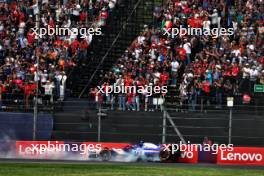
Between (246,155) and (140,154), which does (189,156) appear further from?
(246,155)

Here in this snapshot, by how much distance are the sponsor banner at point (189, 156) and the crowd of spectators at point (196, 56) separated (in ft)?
5.43

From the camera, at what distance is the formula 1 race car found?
2703cm

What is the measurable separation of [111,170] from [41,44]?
43.5 feet

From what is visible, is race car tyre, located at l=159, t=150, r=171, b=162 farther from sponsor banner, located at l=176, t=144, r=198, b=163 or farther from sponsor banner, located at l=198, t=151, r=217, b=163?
sponsor banner, located at l=198, t=151, r=217, b=163

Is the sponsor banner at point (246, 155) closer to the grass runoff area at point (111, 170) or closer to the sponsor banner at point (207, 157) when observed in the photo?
the sponsor banner at point (207, 157)

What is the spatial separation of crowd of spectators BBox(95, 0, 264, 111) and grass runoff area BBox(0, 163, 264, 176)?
11.8ft

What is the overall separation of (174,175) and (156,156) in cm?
609

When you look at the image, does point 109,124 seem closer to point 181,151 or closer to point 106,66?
point 181,151

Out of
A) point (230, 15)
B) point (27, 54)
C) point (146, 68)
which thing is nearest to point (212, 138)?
point (146, 68)

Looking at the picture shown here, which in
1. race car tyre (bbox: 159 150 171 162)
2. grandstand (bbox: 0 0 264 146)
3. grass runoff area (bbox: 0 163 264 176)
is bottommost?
grass runoff area (bbox: 0 163 264 176)

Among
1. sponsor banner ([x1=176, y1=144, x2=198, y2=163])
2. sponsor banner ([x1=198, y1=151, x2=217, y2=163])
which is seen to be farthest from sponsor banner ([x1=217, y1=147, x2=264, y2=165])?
sponsor banner ([x1=176, y1=144, x2=198, y2=163])

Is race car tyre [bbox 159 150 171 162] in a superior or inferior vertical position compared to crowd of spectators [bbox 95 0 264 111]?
inferior

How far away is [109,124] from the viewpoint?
27.8 meters

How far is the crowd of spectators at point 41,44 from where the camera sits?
31.0m
